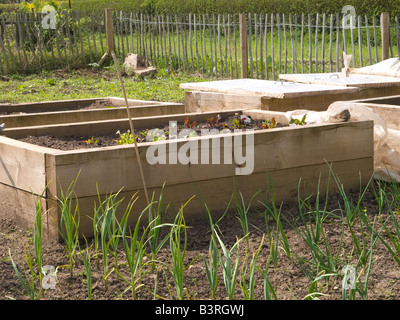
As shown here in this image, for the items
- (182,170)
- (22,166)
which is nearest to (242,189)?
(182,170)

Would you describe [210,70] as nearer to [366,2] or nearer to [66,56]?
[66,56]

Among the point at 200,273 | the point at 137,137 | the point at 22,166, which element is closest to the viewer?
the point at 200,273

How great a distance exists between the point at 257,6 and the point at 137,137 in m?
14.4

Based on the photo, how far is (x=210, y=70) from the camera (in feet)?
34.6

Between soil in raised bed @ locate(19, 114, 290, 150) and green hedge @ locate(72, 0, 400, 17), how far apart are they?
1144 centimetres

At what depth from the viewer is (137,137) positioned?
3709mm

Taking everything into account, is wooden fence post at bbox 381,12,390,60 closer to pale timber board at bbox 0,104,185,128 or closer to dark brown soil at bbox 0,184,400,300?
pale timber board at bbox 0,104,185,128

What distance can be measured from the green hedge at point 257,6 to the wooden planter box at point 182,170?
1178cm

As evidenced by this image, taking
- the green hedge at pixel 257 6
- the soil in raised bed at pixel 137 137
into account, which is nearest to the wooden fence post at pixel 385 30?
the soil in raised bed at pixel 137 137

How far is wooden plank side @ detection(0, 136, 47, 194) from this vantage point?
2.98 metres

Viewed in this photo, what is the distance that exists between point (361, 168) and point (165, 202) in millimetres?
1294

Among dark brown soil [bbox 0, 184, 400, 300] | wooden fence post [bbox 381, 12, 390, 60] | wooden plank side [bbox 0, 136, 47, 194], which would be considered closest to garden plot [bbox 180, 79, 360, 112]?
dark brown soil [bbox 0, 184, 400, 300]

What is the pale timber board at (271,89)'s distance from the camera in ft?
16.0

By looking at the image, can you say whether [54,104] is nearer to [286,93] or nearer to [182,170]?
[286,93]
